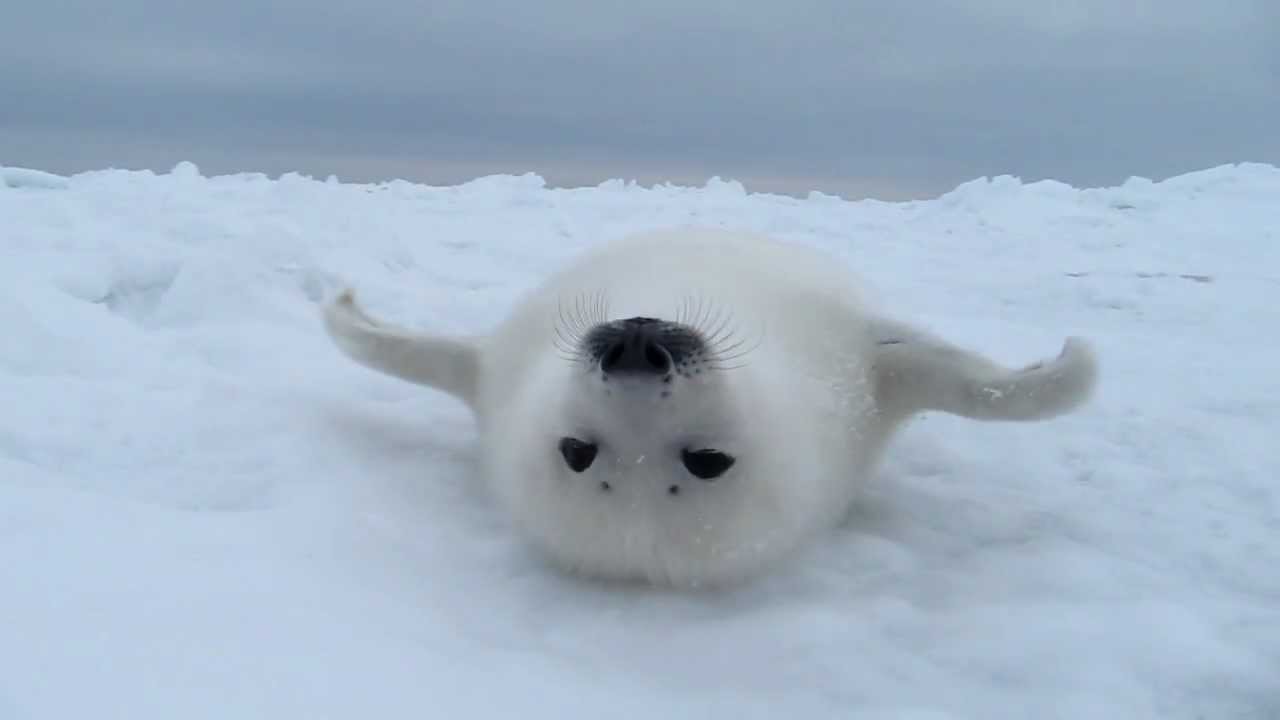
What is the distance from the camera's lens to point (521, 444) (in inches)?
92.0

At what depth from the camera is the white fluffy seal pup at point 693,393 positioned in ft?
6.71

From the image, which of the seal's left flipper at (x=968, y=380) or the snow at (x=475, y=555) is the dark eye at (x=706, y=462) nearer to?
the snow at (x=475, y=555)

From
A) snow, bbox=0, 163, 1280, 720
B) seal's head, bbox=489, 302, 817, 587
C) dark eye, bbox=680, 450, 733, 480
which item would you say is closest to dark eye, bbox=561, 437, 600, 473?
seal's head, bbox=489, 302, 817, 587

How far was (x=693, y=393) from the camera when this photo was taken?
80.0 inches

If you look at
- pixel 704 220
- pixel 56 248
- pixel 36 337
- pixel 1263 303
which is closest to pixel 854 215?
pixel 704 220

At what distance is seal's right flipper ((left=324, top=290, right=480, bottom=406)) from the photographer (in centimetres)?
309

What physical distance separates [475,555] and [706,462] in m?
0.64

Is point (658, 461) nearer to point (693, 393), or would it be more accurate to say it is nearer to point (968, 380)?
point (693, 393)

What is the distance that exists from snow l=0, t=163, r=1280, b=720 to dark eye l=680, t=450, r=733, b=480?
31 cm

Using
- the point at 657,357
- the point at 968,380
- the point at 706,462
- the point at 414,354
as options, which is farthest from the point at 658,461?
the point at 414,354

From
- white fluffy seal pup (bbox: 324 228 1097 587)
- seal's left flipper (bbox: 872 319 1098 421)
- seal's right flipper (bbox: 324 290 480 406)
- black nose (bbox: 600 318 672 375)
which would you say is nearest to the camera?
black nose (bbox: 600 318 672 375)

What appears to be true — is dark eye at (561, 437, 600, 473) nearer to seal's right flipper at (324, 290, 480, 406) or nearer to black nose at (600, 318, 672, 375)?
black nose at (600, 318, 672, 375)

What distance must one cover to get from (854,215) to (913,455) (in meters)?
9.65

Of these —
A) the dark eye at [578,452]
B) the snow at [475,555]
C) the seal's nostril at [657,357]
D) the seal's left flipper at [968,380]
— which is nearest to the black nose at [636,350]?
the seal's nostril at [657,357]
